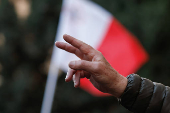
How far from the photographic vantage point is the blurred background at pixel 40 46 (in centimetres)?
489

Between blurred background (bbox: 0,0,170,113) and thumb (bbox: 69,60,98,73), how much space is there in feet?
13.3

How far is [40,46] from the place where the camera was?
494 centimetres

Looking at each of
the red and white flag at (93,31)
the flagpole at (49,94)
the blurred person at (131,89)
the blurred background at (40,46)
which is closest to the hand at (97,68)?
the blurred person at (131,89)

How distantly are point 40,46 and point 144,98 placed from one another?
13.5 feet

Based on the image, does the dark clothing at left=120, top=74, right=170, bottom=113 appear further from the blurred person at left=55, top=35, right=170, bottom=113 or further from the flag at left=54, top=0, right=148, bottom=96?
the flag at left=54, top=0, right=148, bottom=96

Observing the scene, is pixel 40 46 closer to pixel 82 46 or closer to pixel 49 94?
pixel 49 94

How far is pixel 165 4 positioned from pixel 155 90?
14.7ft

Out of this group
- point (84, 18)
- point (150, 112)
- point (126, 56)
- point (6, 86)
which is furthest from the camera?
point (6, 86)

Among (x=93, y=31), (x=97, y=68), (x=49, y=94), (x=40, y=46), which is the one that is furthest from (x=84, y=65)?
(x=40, y=46)

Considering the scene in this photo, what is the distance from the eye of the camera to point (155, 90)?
1030 mm

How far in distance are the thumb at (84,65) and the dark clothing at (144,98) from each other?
0.67 ft

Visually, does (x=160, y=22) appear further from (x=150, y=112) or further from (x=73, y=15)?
(x=150, y=112)

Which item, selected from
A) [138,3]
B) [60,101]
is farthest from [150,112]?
[138,3]

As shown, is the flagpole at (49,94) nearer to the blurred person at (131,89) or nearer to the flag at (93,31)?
the flag at (93,31)
